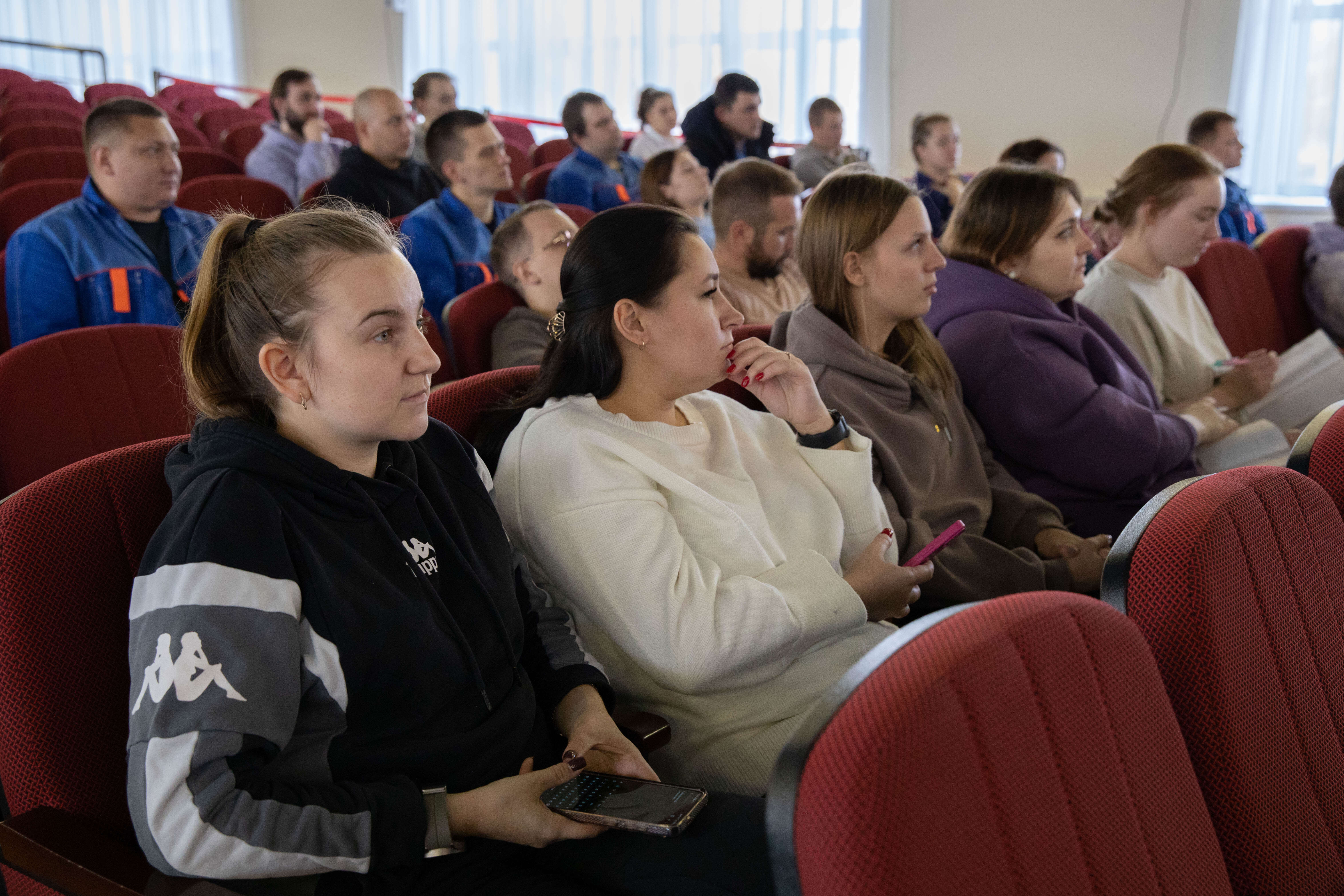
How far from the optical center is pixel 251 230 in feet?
3.60

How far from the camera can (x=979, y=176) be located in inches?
90.6

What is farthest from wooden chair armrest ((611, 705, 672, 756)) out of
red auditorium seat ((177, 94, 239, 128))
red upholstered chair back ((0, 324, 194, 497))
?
red auditorium seat ((177, 94, 239, 128))

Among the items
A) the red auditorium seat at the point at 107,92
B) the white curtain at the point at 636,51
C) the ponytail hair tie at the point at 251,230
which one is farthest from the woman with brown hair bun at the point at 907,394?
the red auditorium seat at the point at 107,92

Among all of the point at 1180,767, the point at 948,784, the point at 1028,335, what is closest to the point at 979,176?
the point at 1028,335

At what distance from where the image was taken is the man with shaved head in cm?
427

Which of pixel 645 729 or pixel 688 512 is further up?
pixel 688 512

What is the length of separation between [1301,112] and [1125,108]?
1.06 metres

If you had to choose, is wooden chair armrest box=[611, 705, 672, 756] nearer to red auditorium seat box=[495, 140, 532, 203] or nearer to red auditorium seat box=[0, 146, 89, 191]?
red auditorium seat box=[0, 146, 89, 191]

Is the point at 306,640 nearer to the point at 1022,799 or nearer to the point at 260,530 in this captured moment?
the point at 260,530

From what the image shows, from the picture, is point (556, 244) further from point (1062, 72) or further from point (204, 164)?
point (1062, 72)

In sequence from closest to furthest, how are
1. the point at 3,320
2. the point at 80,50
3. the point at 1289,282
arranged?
the point at 3,320, the point at 1289,282, the point at 80,50

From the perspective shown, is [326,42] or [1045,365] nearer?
[1045,365]

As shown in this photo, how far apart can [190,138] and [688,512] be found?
18.0 feet

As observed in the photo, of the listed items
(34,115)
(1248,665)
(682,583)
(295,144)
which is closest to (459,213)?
(295,144)
